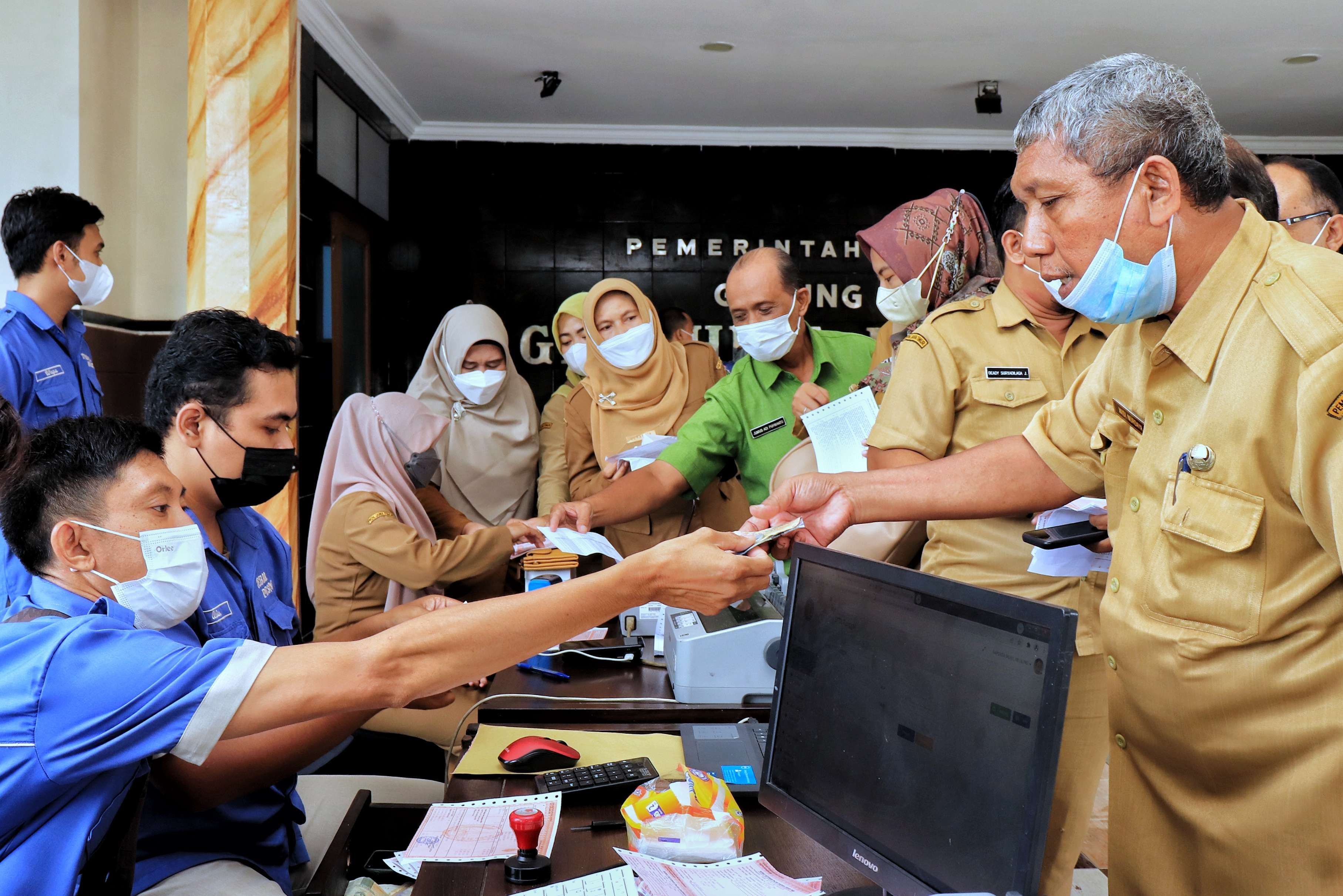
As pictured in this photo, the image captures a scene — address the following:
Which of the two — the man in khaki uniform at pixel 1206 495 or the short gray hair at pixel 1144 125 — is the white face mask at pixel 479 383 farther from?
the short gray hair at pixel 1144 125

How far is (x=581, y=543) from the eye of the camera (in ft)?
8.89

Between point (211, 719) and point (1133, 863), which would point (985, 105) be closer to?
point (1133, 863)

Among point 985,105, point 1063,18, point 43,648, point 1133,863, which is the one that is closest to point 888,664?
point 1133,863

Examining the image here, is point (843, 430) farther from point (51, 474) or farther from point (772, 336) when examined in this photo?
point (51, 474)

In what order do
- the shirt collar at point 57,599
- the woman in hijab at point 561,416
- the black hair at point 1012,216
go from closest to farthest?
the shirt collar at point 57,599, the black hair at point 1012,216, the woman in hijab at point 561,416

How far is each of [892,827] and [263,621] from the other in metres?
1.37

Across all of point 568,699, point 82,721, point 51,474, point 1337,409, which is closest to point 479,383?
point 568,699

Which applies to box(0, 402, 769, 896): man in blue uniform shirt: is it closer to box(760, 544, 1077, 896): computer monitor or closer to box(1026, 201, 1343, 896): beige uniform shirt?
box(760, 544, 1077, 896): computer monitor

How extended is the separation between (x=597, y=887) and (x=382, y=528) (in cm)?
182

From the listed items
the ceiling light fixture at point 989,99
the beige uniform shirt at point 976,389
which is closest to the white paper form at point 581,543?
the beige uniform shirt at point 976,389

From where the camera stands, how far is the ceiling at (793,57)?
515 centimetres

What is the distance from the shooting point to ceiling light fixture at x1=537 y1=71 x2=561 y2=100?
6031 millimetres

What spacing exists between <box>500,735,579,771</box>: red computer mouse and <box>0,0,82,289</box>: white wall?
3.57 m

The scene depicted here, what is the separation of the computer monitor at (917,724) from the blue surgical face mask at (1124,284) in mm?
Answer: 477
